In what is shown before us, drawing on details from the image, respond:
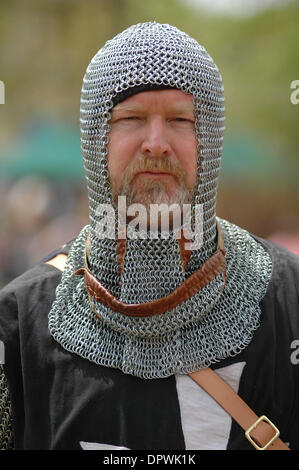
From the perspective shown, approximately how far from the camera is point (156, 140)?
3.17m

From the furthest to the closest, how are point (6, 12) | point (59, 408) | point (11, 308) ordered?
point (6, 12)
point (11, 308)
point (59, 408)

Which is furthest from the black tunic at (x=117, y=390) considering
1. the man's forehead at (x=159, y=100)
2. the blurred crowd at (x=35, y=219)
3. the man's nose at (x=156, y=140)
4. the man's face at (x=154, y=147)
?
the blurred crowd at (x=35, y=219)

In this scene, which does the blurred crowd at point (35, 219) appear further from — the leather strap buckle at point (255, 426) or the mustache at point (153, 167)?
the leather strap buckle at point (255, 426)

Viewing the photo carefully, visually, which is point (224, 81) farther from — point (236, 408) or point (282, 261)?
point (236, 408)

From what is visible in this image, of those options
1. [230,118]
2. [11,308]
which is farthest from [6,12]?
[11,308]

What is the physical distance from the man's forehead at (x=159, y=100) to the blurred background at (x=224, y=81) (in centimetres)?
838

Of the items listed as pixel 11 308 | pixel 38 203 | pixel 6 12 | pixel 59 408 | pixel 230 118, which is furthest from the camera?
pixel 6 12

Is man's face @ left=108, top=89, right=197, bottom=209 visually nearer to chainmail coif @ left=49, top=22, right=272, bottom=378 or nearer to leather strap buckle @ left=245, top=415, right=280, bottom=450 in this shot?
chainmail coif @ left=49, top=22, right=272, bottom=378

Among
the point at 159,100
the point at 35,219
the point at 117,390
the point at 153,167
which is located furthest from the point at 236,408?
the point at 35,219

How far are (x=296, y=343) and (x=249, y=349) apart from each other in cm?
23

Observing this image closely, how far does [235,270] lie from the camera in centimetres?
346

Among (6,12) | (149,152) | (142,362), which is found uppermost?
(6,12)
